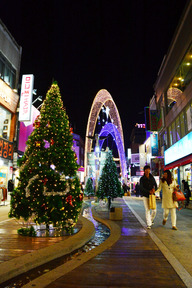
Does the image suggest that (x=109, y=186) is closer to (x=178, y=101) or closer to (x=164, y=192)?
(x=164, y=192)

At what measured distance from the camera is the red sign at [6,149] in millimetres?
19844

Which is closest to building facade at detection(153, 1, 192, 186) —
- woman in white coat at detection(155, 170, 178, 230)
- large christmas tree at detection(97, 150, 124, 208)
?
large christmas tree at detection(97, 150, 124, 208)

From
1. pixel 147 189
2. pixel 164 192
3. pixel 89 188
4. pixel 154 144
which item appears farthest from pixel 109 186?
pixel 154 144

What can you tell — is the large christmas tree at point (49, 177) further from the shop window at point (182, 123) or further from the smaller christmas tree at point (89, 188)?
the smaller christmas tree at point (89, 188)

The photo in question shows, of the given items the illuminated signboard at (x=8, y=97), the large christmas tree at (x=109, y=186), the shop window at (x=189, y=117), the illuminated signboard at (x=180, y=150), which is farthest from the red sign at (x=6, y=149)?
the shop window at (x=189, y=117)

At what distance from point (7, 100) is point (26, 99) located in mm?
1689

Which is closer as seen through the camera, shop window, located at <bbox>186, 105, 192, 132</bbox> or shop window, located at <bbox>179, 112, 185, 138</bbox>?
shop window, located at <bbox>186, 105, 192, 132</bbox>

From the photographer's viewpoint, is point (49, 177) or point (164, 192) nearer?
point (49, 177)

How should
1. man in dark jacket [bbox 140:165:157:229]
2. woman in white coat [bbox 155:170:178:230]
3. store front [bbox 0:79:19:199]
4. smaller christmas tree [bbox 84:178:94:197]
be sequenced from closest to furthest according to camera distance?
woman in white coat [bbox 155:170:178:230]
man in dark jacket [bbox 140:165:157:229]
store front [bbox 0:79:19:199]
smaller christmas tree [bbox 84:178:94:197]

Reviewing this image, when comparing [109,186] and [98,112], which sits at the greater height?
[98,112]

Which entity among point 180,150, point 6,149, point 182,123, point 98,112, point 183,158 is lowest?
point 183,158

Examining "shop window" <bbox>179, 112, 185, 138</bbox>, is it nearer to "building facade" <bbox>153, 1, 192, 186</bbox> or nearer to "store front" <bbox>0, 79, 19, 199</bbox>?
"building facade" <bbox>153, 1, 192, 186</bbox>

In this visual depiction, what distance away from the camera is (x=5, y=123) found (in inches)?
853

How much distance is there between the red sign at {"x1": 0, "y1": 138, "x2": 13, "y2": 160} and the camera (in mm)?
19844
